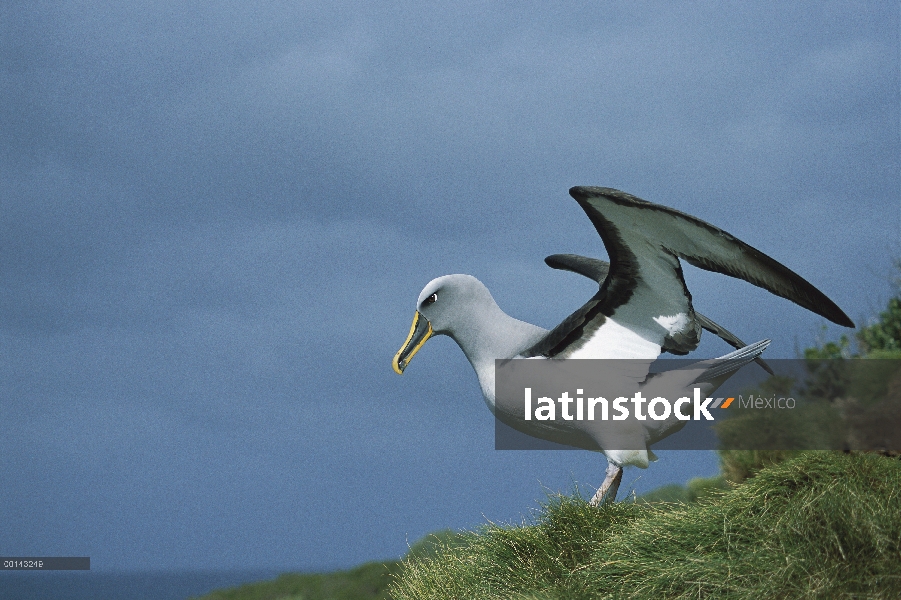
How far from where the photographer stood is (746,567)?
4812 millimetres

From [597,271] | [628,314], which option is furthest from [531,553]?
[597,271]

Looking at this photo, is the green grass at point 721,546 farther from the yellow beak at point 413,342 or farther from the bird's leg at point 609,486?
the yellow beak at point 413,342

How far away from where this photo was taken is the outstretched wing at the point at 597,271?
7309 millimetres

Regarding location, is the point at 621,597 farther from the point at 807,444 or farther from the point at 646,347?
the point at 807,444

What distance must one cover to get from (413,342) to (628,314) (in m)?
1.92

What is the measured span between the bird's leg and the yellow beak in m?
1.94

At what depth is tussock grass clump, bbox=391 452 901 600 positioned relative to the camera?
4699mm

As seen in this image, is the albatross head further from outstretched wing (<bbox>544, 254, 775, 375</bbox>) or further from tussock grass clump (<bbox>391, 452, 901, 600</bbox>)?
tussock grass clump (<bbox>391, 452, 901, 600</bbox>)

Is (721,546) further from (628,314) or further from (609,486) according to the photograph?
(628,314)

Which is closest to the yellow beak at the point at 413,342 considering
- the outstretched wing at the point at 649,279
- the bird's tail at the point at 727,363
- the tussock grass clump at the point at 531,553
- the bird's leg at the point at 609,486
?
the outstretched wing at the point at 649,279

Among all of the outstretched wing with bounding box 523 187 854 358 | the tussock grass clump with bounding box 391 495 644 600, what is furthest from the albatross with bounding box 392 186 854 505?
the tussock grass clump with bounding box 391 495 644 600

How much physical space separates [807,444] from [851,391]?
2.28 m

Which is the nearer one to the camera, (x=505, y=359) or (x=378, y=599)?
(x=505, y=359)

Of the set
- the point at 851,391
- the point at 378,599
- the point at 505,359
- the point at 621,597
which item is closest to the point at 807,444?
the point at 851,391
